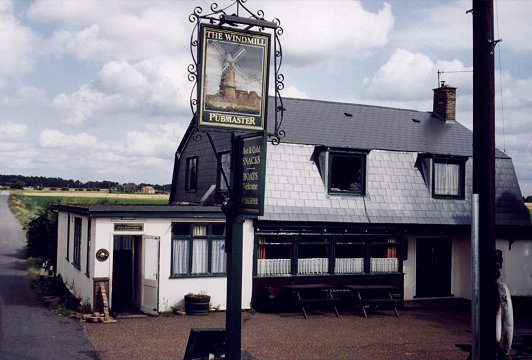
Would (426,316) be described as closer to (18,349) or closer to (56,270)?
(18,349)

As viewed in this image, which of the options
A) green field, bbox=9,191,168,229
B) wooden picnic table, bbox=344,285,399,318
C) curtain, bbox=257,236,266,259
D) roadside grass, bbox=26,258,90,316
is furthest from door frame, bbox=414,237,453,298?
green field, bbox=9,191,168,229

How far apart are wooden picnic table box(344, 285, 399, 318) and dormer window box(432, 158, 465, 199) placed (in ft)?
14.3

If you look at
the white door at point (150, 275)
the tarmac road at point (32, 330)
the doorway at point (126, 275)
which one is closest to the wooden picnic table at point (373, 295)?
the white door at point (150, 275)

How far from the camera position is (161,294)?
58.2ft

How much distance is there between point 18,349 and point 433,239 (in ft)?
48.8

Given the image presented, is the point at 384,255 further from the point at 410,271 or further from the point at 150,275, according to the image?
the point at 150,275

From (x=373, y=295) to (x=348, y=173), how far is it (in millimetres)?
4182

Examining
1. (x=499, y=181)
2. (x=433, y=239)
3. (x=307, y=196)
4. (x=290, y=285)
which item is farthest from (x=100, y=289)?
(x=499, y=181)

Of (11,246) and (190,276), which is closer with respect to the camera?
(190,276)

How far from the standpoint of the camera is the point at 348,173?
69.6ft

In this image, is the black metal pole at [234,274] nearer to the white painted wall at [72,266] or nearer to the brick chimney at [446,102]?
the white painted wall at [72,266]

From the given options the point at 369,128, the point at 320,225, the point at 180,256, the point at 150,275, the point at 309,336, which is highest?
→ the point at 369,128

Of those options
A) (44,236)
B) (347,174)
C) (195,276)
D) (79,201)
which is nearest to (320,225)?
(347,174)

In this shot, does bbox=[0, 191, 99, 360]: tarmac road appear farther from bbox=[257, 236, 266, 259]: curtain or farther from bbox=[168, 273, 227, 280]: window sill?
bbox=[257, 236, 266, 259]: curtain
